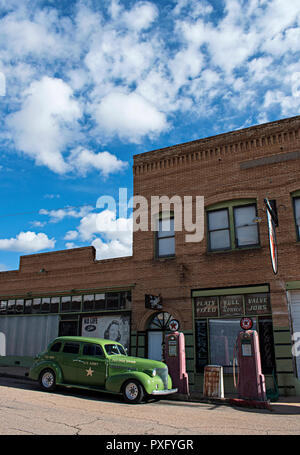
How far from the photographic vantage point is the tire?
11781 mm

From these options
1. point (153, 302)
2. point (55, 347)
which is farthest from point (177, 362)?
point (55, 347)

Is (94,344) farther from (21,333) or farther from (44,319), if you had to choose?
(21,333)

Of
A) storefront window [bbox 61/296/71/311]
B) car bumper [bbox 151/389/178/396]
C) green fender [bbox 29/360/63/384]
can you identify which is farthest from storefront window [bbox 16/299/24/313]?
car bumper [bbox 151/389/178/396]

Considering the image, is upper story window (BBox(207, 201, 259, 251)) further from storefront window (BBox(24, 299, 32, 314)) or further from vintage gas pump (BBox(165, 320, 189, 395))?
storefront window (BBox(24, 299, 32, 314))

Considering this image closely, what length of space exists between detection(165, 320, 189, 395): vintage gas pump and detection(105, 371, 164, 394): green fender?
1.65 meters

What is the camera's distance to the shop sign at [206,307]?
49.6 ft

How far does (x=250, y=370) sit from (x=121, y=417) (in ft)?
15.7

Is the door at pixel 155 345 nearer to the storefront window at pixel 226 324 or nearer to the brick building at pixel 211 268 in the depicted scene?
the brick building at pixel 211 268

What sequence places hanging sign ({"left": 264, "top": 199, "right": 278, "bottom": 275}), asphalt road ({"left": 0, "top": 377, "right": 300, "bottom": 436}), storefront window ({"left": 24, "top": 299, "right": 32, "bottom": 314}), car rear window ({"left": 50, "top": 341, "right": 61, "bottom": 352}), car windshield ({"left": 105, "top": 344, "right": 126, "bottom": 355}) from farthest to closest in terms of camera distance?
storefront window ({"left": 24, "top": 299, "right": 32, "bottom": 314}) < hanging sign ({"left": 264, "top": 199, "right": 278, "bottom": 275}) < car rear window ({"left": 50, "top": 341, "right": 61, "bottom": 352}) < car windshield ({"left": 105, "top": 344, "right": 126, "bottom": 355}) < asphalt road ({"left": 0, "top": 377, "right": 300, "bottom": 436})

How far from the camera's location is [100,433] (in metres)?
6.71

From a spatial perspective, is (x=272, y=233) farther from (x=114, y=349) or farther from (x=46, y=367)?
(x=46, y=367)

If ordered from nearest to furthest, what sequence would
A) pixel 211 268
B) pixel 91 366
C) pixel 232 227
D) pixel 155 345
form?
pixel 91 366
pixel 211 268
pixel 232 227
pixel 155 345

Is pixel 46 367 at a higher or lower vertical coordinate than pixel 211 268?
lower

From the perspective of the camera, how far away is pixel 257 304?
14.4 meters
